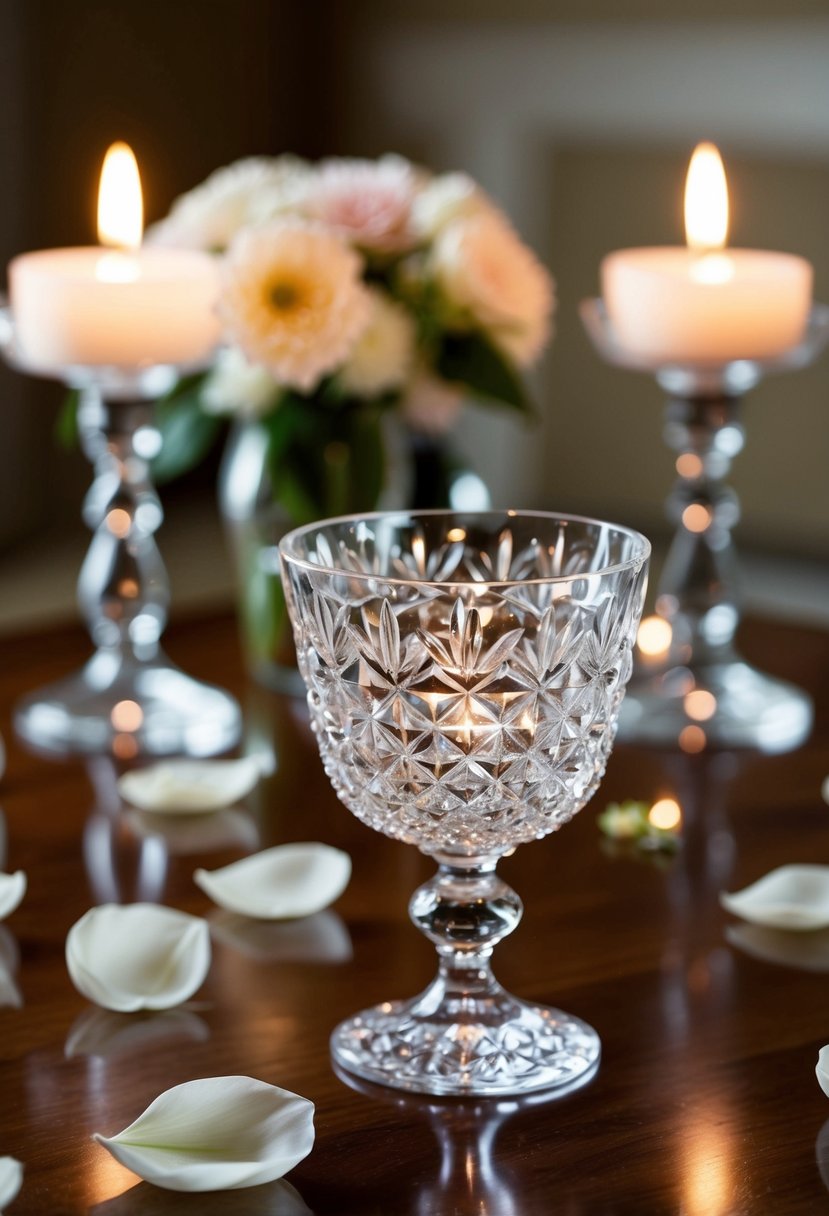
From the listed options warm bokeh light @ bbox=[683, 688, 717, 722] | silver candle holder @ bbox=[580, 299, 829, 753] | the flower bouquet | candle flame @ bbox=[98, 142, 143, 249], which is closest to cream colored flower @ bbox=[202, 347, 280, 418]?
the flower bouquet

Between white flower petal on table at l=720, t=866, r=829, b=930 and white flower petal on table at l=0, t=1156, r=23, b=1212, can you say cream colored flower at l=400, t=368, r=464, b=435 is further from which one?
white flower petal on table at l=0, t=1156, r=23, b=1212

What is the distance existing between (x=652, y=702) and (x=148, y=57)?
2.60m

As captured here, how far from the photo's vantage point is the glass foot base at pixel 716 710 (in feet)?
A: 3.38

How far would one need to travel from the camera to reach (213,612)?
1.34 m

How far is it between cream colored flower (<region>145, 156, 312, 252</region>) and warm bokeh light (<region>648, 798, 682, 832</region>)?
1.63 feet

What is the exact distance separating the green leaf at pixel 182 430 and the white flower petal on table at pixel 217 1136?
696 millimetres

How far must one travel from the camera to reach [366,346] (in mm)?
1119

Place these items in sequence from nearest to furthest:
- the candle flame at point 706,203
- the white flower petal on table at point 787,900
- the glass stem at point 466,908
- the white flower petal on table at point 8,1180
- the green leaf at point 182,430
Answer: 1. the white flower petal on table at point 8,1180
2. the glass stem at point 466,908
3. the white flower petal on table at point 787,900
4. the candle flame at point 706,203
5. the green leaf at point 182,430

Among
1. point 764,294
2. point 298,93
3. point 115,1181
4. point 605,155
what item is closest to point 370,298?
point 764,294

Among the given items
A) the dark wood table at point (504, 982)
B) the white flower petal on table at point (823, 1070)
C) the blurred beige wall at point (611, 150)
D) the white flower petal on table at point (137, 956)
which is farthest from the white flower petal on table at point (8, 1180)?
the blurred beige wall at point (611, 150)

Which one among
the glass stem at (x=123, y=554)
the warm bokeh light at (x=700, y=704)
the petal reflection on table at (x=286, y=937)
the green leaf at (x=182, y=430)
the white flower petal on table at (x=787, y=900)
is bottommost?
the petal reflection on table at (x=286, y=937)

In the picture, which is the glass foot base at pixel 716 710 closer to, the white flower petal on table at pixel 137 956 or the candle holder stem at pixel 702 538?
the candle holder stem at pixel 702 538

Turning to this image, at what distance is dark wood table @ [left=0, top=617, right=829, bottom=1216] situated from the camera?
55 centimetres

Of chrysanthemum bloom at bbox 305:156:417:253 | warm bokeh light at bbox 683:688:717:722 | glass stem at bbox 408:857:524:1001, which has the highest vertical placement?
chrysanthemum bloom at bbox 305:156:417:253
